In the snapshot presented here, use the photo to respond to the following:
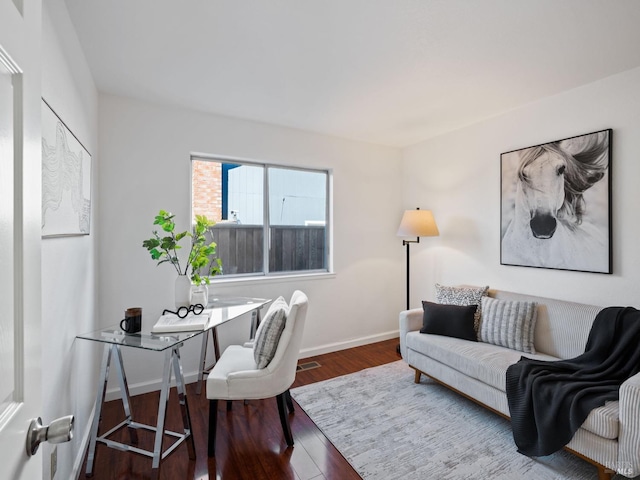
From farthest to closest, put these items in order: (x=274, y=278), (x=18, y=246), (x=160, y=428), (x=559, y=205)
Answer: (x=274, y=278) < (x=559, y=205) < (x=160, y=428) < (x=18, y=246)

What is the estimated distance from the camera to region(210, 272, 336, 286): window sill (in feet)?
10.2

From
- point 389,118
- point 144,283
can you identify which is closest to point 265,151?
point 389,118

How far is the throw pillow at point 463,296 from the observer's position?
9.47 ft

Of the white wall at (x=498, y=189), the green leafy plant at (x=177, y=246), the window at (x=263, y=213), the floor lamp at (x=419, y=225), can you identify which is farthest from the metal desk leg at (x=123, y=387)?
the white wall at (x=498, y=189)

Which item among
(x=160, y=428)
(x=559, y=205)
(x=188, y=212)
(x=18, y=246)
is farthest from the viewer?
(x=188, y=212)

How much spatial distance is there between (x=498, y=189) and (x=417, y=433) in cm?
232

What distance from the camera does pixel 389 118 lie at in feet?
10.4

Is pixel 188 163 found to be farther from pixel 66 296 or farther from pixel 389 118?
pixel 389 118

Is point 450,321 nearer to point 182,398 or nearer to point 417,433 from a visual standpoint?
point 417,433

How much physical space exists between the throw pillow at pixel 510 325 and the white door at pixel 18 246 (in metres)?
2.80

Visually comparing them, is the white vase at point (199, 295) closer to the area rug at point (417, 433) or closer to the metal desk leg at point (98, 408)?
the metal desk leg at point (98, 408)

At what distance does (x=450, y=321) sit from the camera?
2758 mm

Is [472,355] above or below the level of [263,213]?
below

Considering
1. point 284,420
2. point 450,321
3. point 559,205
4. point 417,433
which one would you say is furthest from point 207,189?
point 559,205
